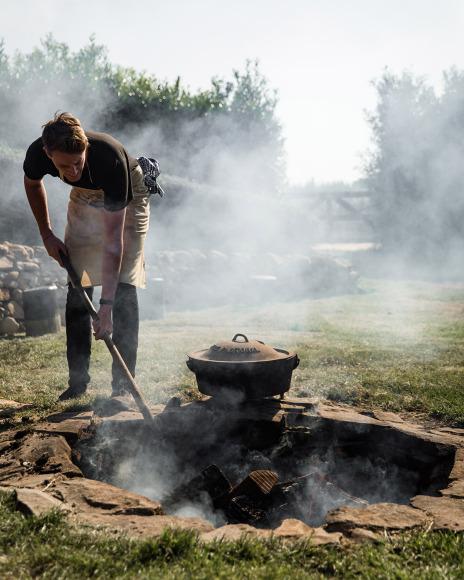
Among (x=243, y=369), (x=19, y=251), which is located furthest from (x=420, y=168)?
(x=243, y=369)

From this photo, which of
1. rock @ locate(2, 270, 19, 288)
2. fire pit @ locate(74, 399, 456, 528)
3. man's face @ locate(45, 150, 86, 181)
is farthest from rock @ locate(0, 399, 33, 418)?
rock @ locate(2, 270, 19, 288)

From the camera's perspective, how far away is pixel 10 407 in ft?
12.8

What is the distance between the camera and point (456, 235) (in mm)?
21984

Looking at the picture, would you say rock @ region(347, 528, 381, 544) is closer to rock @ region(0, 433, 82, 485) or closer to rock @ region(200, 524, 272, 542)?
rock @ region(200, 524, 272, 542)

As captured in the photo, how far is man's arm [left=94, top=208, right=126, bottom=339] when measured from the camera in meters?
3.22

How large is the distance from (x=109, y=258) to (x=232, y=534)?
1823 millimetres

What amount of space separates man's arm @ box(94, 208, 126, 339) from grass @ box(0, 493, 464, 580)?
52.5 inches

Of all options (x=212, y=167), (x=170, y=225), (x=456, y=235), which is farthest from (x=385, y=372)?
(x=456, y=235)

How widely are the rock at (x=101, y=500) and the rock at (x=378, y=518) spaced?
75cm

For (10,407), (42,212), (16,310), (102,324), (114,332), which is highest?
(42,212)

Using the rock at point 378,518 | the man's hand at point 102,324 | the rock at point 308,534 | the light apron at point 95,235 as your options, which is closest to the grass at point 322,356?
the man's hand at point 102,324

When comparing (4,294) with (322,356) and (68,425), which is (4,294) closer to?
(322,356)

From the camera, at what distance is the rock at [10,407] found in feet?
12.3

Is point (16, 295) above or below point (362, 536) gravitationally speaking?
above
